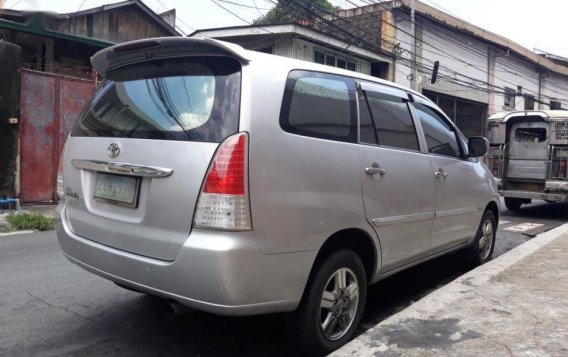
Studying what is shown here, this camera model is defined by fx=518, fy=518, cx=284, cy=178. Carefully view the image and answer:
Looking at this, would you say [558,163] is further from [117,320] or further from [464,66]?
[464,66]

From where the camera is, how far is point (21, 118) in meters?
9.55

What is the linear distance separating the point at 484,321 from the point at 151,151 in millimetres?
2241

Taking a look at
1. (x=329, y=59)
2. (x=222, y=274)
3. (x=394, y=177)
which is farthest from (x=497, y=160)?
(x=222, y=274)

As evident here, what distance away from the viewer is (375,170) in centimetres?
330

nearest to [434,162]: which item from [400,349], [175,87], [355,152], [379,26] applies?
[355,152]

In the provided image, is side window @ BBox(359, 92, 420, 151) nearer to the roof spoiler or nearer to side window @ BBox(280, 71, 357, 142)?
side window @ BBox(280, 71, 357, 142)

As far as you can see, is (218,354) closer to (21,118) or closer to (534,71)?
(21,118)

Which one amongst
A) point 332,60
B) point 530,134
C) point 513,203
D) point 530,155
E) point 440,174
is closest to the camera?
point 440,174

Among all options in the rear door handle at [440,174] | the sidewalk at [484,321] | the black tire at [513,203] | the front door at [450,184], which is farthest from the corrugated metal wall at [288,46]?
the sidewalk at [484,321]

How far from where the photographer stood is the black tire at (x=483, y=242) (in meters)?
5.18

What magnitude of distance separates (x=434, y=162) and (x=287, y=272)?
1.92 metres

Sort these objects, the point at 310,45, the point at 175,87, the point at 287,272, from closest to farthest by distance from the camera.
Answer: the point at 287,272, the point at 175,87, the point at 310,45

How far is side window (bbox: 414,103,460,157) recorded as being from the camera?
13.8ft

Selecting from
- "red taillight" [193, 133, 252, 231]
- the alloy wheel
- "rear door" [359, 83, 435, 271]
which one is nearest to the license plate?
"red taillight" [193, 133, 252, 231]
